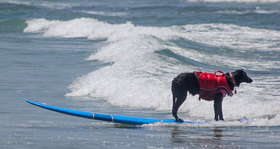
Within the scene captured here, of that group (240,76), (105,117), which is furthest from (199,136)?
(105,117)

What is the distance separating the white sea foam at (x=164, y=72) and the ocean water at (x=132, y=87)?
0.9 inches

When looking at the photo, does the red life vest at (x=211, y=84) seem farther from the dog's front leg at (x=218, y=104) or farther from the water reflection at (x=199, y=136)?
the water reflection at (x=199, y=136)

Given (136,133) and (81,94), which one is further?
(81,94)

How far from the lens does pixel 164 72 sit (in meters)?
13.3

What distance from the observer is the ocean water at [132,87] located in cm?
700

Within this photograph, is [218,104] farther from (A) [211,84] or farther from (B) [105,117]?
(B) [105,117]

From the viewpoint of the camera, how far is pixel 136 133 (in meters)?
7.39

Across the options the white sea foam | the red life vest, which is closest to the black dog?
the red life vest

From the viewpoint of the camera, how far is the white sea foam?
9555 mm

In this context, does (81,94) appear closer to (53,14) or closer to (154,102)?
(154,102)

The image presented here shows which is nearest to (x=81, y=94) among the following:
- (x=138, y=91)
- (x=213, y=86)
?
(x=138, y=91)

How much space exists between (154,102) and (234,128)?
2.65 m

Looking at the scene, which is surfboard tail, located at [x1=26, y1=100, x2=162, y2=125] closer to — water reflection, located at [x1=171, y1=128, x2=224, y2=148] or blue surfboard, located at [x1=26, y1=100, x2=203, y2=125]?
blue surfboard, located at [x1=26, y1=100, x2=203, y2=125]

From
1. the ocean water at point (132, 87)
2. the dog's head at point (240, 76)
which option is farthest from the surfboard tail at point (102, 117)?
the dog's head at point (240, 76)
